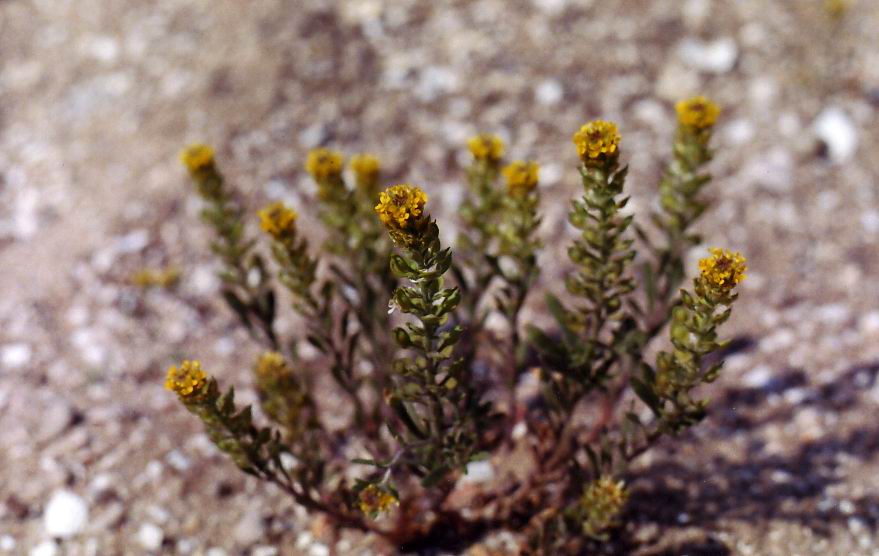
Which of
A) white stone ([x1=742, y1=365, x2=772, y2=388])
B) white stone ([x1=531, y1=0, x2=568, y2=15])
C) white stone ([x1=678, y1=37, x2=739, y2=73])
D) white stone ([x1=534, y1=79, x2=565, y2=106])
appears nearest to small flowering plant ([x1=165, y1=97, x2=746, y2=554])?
white stone ([x1=742, y1=365, x2=772, y2=388])

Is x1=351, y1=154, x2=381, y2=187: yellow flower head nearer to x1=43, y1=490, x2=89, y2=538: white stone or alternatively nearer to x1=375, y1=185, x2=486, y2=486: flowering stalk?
x1=375, y1=185, x2=486, y2=486: flowering stalk

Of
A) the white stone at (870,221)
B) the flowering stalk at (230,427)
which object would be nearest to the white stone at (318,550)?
the flowering stalk at (230,427)

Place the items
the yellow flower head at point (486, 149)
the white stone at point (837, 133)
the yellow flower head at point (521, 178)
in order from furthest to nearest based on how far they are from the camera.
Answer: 1. the white stone at point (837, 133)
2. the yellow flower head at point (486, 149)
3. the yellow flower head at point (521, 178)

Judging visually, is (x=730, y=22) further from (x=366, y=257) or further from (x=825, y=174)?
(x=366, y=257)

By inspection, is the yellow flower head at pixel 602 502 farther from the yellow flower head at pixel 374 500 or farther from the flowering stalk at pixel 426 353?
the yellow flower head at pixel 374 500

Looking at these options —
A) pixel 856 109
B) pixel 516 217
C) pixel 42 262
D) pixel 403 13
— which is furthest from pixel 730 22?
pixel 42 262

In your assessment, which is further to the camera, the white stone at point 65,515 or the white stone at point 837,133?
the white stone at point 837,133

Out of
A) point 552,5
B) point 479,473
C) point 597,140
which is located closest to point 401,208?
point 597,140
